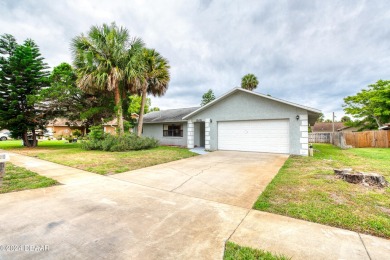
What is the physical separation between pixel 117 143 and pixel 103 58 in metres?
6.02

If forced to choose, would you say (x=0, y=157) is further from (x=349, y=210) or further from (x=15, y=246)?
(x=349, y=210)

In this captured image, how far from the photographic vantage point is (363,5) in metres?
9.32

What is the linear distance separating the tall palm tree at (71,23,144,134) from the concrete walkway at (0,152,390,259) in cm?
960

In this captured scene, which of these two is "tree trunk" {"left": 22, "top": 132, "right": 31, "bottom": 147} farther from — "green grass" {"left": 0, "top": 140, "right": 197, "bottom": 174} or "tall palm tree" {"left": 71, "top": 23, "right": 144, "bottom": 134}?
"tall palm tree" {"left": 71, "top": 23, "right": 144, "bottom": 134}

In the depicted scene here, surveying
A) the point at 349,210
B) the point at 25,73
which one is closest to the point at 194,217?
the point at 349,210

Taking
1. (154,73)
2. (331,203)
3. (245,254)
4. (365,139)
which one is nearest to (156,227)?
(245,254)

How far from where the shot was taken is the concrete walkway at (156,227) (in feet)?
7.32

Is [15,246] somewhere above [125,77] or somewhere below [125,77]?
below

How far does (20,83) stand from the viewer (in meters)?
15.5

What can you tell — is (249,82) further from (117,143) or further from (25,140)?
(25,140)

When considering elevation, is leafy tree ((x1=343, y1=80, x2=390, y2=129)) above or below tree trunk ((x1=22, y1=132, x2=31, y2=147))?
above

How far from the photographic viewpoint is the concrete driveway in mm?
2277

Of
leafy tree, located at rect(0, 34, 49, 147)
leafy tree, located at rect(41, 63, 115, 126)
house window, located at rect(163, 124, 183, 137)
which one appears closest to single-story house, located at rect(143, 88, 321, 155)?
house window, located at rect(163, 124, 183, 137)

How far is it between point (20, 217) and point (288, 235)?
4394 mm
